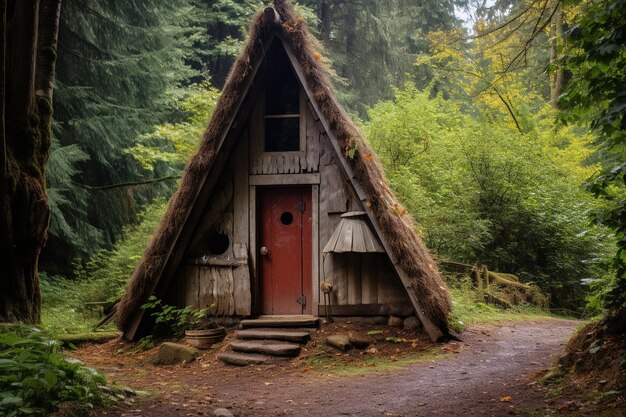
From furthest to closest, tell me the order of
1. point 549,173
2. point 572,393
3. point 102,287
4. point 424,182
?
point 424,182 < point 549,173 < point 102,287 < point 572,393

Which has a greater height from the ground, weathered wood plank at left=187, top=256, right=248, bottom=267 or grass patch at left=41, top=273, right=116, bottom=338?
weathered wood plank at left=187, top=256, right=248, bottom=267

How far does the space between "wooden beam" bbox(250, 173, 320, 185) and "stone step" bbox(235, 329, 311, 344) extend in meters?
2.43

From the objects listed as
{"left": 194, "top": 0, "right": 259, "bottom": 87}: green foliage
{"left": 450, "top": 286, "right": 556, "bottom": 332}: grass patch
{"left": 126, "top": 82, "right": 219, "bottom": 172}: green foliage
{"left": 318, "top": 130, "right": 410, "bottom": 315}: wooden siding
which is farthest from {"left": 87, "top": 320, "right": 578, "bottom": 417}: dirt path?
{"left": 194, "top": 0, "right": 259, "bottom": 87}: green foliage

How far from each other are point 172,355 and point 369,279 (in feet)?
10.7

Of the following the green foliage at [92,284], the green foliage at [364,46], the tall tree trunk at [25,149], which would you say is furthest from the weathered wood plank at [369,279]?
the green foliage at [364,46]

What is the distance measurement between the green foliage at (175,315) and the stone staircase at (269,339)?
2.40 ft

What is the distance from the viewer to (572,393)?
5.23m

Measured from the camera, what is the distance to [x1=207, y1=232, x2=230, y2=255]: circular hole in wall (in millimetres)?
10211

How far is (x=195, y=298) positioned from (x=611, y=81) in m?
7.31

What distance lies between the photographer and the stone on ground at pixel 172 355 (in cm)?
856

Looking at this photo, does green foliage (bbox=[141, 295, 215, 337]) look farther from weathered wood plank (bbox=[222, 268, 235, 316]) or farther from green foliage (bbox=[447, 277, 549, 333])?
green foliage (bbox=[447, 277, 549, 333])

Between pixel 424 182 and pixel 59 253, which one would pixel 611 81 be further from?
pixel 59 253

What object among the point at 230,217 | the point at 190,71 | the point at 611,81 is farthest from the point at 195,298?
the point at 190,71

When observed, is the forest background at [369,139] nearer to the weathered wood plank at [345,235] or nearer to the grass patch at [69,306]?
the grass patch at [69,306]
